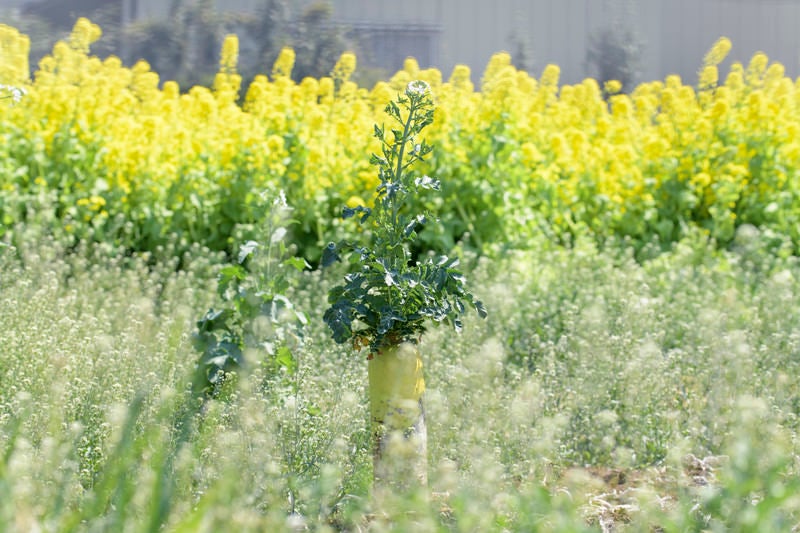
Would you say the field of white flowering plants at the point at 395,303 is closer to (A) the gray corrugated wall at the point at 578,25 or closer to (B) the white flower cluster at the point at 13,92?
(B) the white flower cluster at the point at 13,92

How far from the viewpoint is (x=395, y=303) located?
268 cm

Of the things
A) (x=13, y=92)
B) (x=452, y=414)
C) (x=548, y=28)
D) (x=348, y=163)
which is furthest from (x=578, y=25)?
(x=13, y=92)

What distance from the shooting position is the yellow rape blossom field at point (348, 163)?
5.46 metres

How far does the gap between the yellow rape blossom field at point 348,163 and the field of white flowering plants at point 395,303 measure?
19 millimetres

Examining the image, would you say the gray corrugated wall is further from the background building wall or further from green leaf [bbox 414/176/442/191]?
green leaf [bbox 414/176/442/191]

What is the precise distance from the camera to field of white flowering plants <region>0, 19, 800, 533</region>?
2.24 meters

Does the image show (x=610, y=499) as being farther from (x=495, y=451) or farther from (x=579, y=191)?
(x=579, y=191)

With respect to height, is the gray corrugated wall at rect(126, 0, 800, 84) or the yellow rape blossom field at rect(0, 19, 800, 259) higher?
the gray corrugated wall at rect(126, 0, 800, 84)

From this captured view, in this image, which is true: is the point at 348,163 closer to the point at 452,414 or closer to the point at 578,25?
the point at 452,414

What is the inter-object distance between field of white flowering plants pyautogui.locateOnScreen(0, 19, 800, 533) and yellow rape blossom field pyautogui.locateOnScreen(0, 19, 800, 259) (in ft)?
0.06

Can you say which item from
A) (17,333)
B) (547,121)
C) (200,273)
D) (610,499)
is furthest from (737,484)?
(547,121)

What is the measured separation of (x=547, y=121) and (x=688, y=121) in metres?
0.89

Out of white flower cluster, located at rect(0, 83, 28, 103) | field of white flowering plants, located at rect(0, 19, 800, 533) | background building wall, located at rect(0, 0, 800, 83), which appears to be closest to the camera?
field of white flowering plants, located at rect(0, 19, 800, 533)

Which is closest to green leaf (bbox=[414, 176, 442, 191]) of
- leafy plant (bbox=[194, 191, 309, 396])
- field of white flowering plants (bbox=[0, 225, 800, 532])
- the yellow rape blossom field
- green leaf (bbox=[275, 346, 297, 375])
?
field of white flowering plants (bbox=[0, 225, 800, 532])
